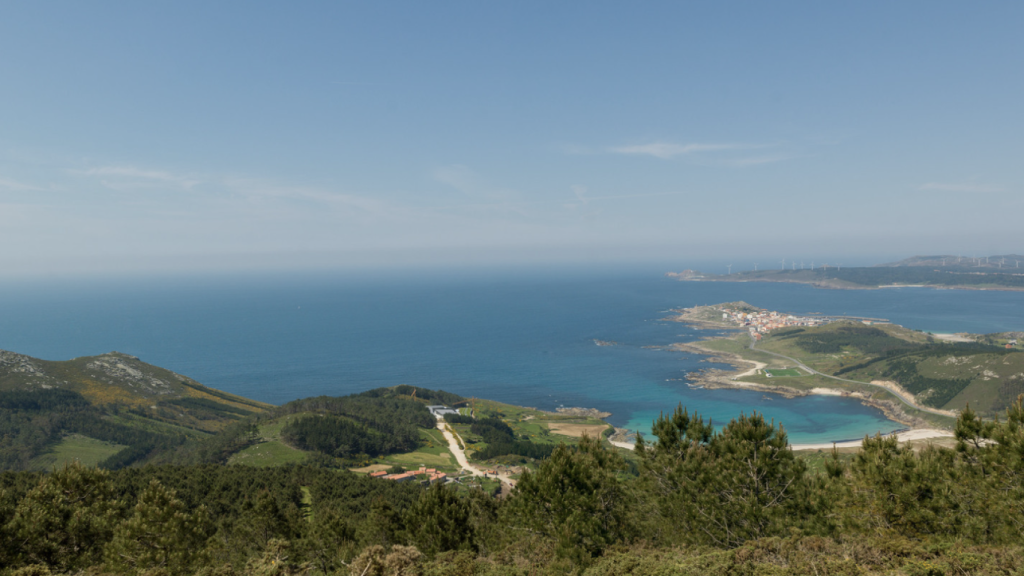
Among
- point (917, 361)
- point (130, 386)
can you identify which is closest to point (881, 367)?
point (917, 361)

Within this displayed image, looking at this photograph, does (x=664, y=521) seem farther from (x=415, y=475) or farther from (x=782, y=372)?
(x=782, y=372)

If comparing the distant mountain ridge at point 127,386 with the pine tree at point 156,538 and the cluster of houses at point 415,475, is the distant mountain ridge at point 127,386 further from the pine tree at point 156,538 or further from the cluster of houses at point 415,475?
the pine tree at point 156,538

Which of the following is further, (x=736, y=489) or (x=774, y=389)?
(x=774, y=389)

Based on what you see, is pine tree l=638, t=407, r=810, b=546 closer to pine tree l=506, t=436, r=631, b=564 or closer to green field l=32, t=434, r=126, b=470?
pine tree l=506, t=436, r=631, b=564

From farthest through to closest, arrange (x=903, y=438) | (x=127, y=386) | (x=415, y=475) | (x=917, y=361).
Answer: (x=127, y=386) → (x=917, y=361) → (x=903, y=438) → (x=415, y=475)

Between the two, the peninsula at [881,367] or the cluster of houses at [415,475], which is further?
the peninsula at [881,367]

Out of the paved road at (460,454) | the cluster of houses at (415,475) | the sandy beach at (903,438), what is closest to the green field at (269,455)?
the cluster of houses at (415,475)

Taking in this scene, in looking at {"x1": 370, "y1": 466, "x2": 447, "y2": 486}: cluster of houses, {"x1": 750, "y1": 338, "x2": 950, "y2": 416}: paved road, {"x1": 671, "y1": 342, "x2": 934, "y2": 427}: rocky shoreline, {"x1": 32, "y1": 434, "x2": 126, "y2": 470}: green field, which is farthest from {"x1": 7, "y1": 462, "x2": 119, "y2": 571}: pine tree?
{"x1": 750, "y1": 338, "x2": 950, "y2": 416}: paved road
